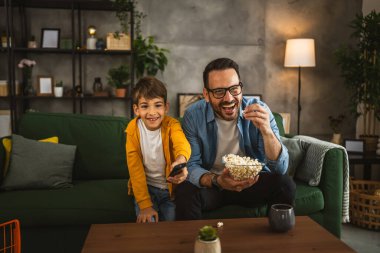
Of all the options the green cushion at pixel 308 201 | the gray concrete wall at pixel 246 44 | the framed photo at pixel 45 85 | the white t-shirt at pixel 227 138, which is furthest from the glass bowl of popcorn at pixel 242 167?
the framed photo at pixel 45 85

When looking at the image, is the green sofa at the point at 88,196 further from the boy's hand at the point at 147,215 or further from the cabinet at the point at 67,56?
the cabinet at the point at 67,56

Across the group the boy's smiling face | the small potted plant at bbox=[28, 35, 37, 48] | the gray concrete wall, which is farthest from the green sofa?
the gray concrete wall

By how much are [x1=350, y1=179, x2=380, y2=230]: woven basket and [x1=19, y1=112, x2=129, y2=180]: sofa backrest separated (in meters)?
1.80

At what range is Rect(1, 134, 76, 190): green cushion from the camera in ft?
7.55

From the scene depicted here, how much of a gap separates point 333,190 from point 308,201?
0.20 metres

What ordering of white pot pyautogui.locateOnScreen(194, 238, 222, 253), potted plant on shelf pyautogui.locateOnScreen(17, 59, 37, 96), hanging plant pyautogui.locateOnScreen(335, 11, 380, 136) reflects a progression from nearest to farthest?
white pot pyautogui.locateOnScreen(194, 238, 222, 253) < hanging plant pyautogui.locateOnScreen(335, 11, 380, 136) < potted plant on shelf pyautogui.locateOnScreen(17, 59, 37, 96)

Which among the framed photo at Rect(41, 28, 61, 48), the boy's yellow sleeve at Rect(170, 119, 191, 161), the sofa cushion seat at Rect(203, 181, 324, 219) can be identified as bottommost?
the sofa cushion seat at Rect(203, 181, 324, 219)

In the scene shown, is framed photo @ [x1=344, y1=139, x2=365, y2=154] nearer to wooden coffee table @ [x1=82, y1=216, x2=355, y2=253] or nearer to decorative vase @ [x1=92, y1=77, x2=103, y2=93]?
wooden coffee table @ [x1=82, y1=216, x2=355, y2=253]

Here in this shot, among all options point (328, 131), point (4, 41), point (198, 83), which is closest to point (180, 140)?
point (198, 83)

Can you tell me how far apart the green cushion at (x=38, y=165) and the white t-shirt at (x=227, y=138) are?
0.95m

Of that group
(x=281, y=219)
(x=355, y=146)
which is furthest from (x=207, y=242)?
(x=355, y=146)

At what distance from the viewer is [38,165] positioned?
234 cm

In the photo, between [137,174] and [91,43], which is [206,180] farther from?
[91,43]

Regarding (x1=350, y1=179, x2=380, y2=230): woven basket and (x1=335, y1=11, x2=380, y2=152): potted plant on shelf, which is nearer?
(x1=350, y1=179, x2=380, y2=230): woven basket
